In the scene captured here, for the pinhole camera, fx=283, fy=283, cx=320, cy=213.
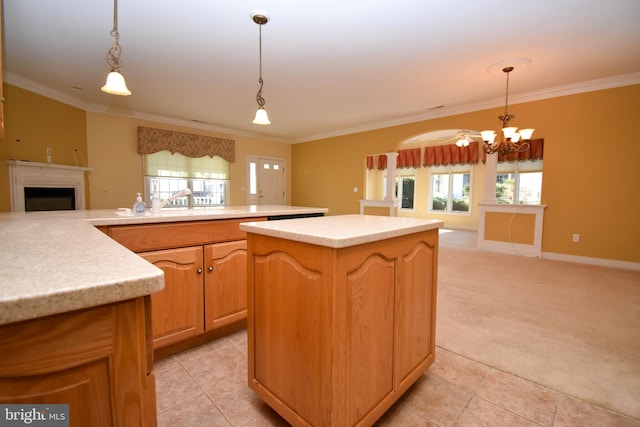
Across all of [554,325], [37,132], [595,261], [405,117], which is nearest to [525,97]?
[405,117]

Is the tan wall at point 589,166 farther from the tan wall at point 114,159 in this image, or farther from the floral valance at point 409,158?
the tan wall at point 114,159

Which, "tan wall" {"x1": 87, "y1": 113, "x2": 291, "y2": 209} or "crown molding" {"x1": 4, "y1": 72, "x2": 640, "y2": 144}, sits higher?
"crown molding" {"x1": 4, "y1": 72, "x2": 640, "y2": 144}

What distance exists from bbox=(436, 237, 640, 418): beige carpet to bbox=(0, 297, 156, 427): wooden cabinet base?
6.44ft

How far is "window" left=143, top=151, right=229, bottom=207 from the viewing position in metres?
5.66

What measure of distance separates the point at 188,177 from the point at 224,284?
4832 mm

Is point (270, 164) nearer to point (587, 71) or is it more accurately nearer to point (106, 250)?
point (587, 71)

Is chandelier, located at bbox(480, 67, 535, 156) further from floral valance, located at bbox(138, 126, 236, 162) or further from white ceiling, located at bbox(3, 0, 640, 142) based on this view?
floral valance, located at bbox(138, 126, 236, 162)

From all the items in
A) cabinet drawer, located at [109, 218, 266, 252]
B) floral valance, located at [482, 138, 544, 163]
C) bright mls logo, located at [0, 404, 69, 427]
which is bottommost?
bright mls logo, located at [0, 404, 69, 427]

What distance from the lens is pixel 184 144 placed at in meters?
5.93

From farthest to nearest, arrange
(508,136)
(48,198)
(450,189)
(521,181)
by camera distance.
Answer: (450,189)
(521,181)
(48,198)
(508,136)

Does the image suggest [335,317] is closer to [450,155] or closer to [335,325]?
[335,325]

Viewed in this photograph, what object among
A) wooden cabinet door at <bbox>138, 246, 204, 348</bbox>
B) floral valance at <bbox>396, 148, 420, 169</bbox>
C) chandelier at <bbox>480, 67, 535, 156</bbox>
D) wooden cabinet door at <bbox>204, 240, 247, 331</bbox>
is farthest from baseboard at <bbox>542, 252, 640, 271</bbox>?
floral valance at <bbox>396, 148, 420, 169</bbox>

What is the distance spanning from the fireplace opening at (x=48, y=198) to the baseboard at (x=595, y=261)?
7.48 m

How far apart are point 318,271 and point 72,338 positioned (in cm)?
71
